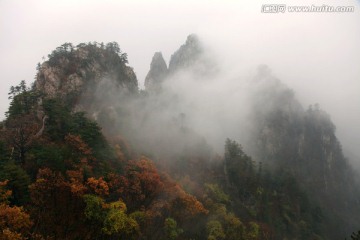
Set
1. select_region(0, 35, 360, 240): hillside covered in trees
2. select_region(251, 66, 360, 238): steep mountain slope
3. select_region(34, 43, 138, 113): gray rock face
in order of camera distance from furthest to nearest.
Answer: select_region(251, 66, 360, 238): steep mountain slope → select_region(34, 43, 138, 113): gray rock face → select_region(0, 35, 360, 240): hillside covered in trees

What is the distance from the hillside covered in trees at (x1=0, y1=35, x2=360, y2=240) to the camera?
1914 inches

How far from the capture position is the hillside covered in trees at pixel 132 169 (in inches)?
1914

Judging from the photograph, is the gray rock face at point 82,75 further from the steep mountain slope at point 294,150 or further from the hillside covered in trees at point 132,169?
the steep mountain slope at point 294,150

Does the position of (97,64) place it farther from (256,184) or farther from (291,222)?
(291,222)

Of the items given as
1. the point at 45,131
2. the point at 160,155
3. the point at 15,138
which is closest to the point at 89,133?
the point at 45,131

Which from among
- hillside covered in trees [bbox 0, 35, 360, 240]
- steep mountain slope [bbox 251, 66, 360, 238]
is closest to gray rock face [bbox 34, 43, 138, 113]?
hillside covered in trees [bbox 0, 35, 360, 240]

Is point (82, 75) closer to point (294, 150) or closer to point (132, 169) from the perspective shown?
point (132, 169)

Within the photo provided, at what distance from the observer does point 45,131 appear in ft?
217

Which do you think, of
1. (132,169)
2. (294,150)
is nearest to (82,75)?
(132,169)

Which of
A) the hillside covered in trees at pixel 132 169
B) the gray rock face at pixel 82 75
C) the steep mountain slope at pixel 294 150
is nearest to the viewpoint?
the hillside covered in trees at pixel 132 169

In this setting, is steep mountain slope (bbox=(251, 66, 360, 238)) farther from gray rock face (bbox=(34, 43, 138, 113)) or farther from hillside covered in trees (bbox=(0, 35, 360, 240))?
gray rock face (bbox=(34, 43, 138, 113))

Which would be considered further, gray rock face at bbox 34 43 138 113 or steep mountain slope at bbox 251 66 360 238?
steep mountain slope at bbox 251 66 360 238

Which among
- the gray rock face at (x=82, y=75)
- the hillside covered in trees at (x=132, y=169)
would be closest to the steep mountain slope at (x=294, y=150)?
the hillside covered in trees at (x=132, y=169)

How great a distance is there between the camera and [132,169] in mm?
68688
